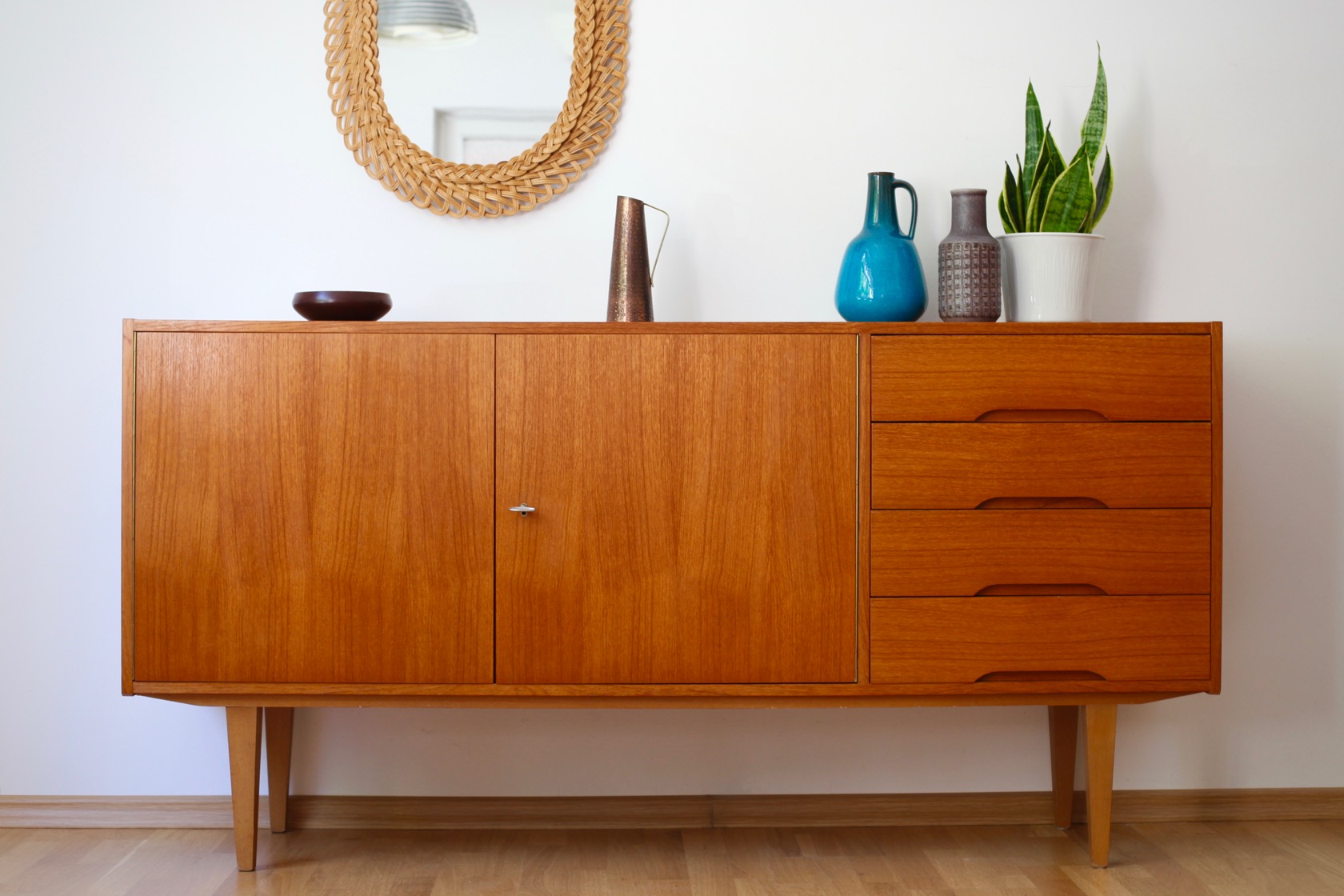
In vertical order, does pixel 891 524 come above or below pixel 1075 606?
above

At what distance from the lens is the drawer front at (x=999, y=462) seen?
161cm

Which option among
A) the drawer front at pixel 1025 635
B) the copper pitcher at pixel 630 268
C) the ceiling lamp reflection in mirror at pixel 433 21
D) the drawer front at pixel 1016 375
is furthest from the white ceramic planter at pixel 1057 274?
the ceiling lamp reflection in mirror at pixel 433 21

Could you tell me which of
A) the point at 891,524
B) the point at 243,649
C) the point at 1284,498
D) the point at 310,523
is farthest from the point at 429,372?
the point at 1284,498

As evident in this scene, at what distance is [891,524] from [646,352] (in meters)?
0.47

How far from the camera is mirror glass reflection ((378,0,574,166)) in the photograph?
1.95 m

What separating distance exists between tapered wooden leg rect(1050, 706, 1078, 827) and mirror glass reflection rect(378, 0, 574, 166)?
1501mm

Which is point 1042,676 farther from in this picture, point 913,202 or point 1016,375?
point 913,202

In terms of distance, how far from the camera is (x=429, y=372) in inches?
63.4

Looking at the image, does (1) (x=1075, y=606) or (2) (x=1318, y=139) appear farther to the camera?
(2) (x=1318, y=139)

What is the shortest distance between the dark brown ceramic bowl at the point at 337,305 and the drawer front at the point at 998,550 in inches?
35.2

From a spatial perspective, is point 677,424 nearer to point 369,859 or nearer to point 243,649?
point 243,649

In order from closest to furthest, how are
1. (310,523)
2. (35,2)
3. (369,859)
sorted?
1. (310,523)
2. (369,859)
3. (35,2)

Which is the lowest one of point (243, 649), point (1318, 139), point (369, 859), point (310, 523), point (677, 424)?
point (369, 859)

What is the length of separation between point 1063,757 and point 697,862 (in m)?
0.73
